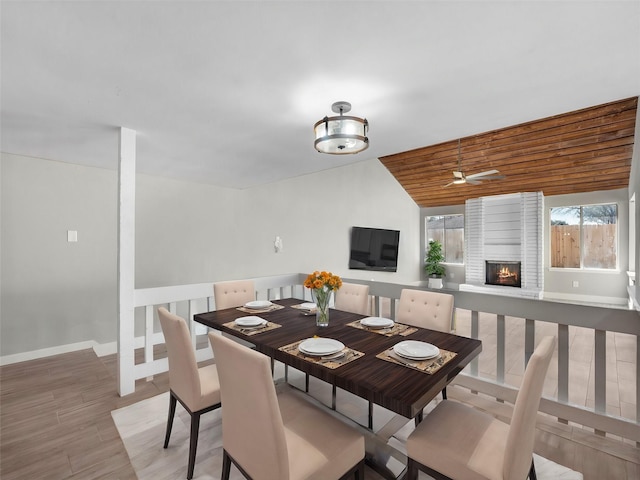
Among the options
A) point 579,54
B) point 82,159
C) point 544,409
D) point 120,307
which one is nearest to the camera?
point 579,54

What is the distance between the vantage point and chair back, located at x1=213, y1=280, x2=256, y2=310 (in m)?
2.90

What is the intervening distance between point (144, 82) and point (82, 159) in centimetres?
238

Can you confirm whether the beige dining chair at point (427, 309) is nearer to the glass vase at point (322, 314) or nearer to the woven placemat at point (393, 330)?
the woven placemat at point (393, 330)

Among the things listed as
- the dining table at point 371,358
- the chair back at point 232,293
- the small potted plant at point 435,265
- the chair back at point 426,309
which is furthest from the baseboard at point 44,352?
the small potted plant at point 435,265

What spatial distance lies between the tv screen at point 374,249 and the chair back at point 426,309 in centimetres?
509

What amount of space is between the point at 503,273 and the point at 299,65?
791 cm

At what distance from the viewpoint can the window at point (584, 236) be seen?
6684 mm

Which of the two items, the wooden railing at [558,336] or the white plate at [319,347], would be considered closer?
the white plate at [319,347]

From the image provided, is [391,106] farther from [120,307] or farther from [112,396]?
[112,396]

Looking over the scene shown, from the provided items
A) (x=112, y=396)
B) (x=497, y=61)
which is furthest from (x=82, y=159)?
(x=497, y=61)

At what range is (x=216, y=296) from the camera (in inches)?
114

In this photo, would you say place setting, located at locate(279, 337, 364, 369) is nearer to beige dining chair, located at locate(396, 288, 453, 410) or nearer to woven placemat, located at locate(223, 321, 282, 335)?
woven placemat, located at locate(223, 321, 282, 335)

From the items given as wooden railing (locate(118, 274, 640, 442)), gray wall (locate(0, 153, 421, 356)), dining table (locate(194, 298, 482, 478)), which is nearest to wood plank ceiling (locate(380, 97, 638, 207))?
gray wall (locate(0, 153, 421, 356))

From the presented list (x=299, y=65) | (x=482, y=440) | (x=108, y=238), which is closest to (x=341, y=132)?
(x=299, y=65)
